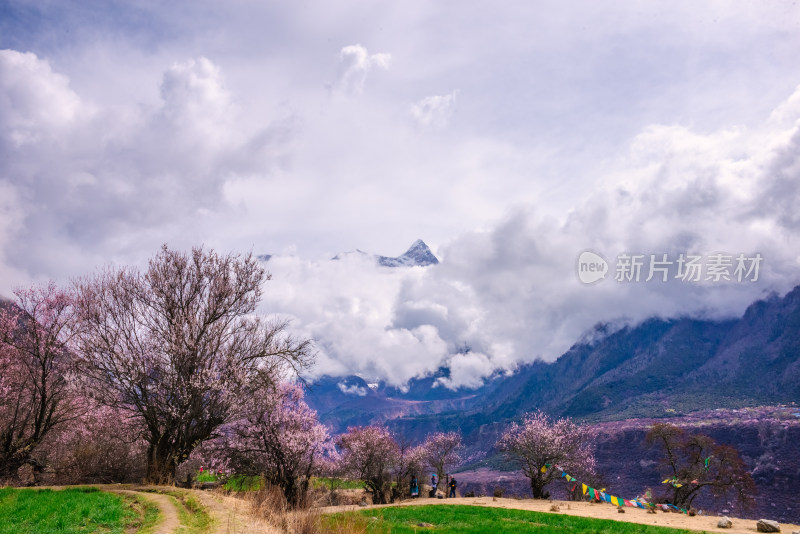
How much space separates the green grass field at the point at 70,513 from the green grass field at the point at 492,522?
27.2 feet

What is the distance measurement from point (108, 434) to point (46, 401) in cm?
743

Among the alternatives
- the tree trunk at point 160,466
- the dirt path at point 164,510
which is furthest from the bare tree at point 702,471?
the dirt path at point 164,510

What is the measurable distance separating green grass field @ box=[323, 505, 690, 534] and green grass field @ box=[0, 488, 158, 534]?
8.30 meters

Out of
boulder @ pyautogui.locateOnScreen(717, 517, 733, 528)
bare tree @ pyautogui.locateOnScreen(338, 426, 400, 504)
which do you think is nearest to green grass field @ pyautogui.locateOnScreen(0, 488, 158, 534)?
boulder @ pyautogui.locateOnScreen(717, 517, 733, 528)

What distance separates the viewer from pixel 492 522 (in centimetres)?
2492

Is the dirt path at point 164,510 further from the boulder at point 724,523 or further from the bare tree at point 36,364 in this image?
the boulder at point 724,523

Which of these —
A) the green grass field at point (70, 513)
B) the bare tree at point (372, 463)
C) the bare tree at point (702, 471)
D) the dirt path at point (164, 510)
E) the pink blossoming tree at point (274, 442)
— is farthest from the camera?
the bare tree at point (702, 471)

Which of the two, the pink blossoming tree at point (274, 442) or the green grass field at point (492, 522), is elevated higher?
the pink blossoming tree at point (274, 442)

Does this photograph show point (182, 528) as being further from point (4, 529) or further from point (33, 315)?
point (33, 315)

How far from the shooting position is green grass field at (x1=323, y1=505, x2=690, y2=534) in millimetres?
22033

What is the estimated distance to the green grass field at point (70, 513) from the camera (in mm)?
12508

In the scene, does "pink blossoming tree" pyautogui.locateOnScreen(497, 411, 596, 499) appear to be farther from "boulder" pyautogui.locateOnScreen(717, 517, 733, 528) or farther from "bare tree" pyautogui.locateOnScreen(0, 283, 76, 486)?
"bare tree" pyautogui.locateOnScreen(0, 283, 76, 486)

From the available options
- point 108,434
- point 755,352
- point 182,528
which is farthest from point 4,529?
point 755,352

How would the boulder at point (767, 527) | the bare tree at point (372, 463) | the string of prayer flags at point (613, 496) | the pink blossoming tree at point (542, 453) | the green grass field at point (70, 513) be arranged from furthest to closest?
the pink blossoming tree at point (542, 453) < the bare tree at point (372, 463) < the string of prayer flags at point (613, 496) < the boulder at point (767, 527) < the green grass field at point (70, 513)
